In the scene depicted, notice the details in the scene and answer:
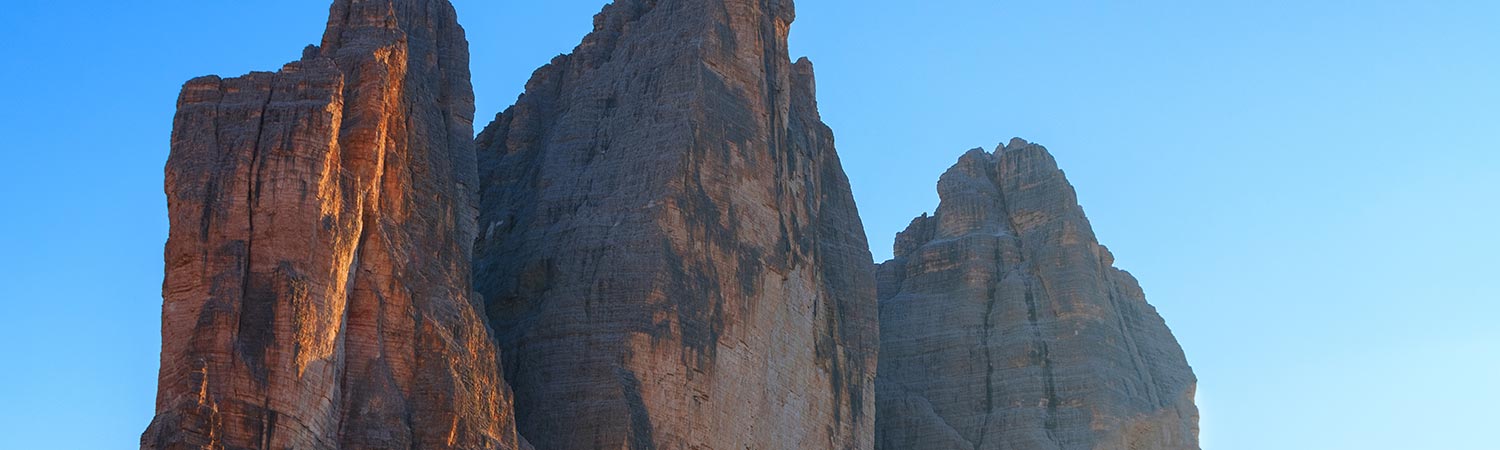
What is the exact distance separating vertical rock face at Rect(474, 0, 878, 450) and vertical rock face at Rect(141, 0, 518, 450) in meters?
6.16

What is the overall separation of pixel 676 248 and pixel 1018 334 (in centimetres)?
3171

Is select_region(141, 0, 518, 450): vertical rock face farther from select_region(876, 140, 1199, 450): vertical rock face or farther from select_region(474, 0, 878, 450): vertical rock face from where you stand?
select_region(876, 140, 1199, 450): vertical rock face

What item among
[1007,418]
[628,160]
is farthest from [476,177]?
[1007,418]

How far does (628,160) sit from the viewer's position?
77.8 meters

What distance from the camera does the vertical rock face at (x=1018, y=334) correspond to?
326 feet

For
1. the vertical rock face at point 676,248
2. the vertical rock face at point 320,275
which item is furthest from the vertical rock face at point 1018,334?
the vertical rock face at point 320,275

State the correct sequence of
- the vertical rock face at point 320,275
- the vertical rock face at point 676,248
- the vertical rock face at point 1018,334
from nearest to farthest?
the vertical rock face at point 320,275 < the vertical rock face at point 676,248 < the vertical rock face at point 1018,334

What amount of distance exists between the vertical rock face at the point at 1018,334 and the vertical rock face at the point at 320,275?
35.9m

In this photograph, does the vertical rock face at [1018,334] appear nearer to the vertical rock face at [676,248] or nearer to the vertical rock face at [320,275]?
the vertical rock face at [676,248]

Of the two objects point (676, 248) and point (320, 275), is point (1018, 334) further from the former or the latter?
point (320, 275)

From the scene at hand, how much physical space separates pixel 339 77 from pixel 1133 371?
167 ft

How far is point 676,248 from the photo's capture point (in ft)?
246

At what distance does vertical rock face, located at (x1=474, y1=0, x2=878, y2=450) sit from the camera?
236ft

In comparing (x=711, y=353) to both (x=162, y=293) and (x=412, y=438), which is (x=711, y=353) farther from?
(x=162, y=293)
